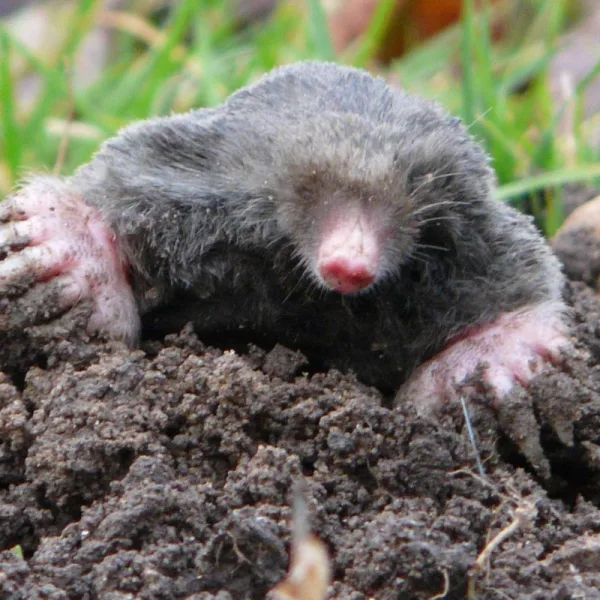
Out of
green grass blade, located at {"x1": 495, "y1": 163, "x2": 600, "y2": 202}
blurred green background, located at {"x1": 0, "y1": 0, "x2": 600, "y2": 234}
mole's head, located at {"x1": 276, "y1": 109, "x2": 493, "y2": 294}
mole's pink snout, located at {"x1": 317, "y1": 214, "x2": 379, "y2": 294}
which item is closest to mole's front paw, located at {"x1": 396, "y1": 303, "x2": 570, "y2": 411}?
mole's head, located at {"x1": 276, "y1": 109, "x2": 493, "y2": 294}

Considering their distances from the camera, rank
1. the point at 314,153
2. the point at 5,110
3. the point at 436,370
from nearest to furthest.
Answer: the point at 314,153 < the point at 436,370 < the point at 5,110

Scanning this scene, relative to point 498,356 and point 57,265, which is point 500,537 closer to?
point 498,356

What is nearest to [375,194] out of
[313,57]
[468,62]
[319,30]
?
[468,62]

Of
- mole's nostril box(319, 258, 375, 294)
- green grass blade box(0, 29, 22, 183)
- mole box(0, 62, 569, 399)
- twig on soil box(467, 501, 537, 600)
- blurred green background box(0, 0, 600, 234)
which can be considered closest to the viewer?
twig on soil box(467, 501, 537, 600)

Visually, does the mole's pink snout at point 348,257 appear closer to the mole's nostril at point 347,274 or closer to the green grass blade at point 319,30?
the mole's nostril at point 347,274

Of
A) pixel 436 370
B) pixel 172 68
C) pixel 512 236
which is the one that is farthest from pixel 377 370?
pixel 172 68

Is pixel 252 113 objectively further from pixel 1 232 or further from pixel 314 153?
pixel 1 232

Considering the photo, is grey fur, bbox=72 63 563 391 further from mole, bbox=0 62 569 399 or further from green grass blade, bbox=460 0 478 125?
green grass blade, bbox=460 0 478 125
